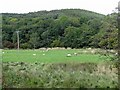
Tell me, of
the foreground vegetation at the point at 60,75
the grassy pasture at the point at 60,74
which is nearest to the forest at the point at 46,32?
the grassy pasture at the point at 60,74

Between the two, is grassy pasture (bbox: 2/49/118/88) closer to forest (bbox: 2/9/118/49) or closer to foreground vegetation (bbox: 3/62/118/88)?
foreground vegetation (bbox: 3/62/118/88)

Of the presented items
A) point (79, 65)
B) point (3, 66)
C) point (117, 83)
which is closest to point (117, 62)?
point (117, 83)

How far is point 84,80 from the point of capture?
1274 cm

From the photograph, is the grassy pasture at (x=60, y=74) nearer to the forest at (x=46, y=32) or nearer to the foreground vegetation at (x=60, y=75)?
the foreground vegetation at (x=60, y=75)

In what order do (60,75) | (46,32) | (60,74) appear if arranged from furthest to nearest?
(46,32)
(60,74)
(60,75)

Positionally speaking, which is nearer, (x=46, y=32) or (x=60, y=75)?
(x=60, y=75)

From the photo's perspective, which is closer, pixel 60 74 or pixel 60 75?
pixel 60 75

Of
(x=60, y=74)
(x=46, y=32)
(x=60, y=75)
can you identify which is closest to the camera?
(x=60, y=75)

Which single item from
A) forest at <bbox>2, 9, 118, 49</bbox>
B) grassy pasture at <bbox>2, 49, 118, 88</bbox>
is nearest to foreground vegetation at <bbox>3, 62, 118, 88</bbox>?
grassy pasture at <bbox>2, 49, 118, 88</bbox>

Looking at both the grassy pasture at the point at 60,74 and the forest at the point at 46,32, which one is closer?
the grassy pasture at the point at 60,74

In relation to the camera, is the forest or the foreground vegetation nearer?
the foreground vegetation

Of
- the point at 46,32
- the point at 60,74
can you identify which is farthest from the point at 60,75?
the point at 46,32

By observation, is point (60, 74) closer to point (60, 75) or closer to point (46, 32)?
point (60, 75)

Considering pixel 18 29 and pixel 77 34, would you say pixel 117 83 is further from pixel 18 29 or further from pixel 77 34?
pixel 18 29
